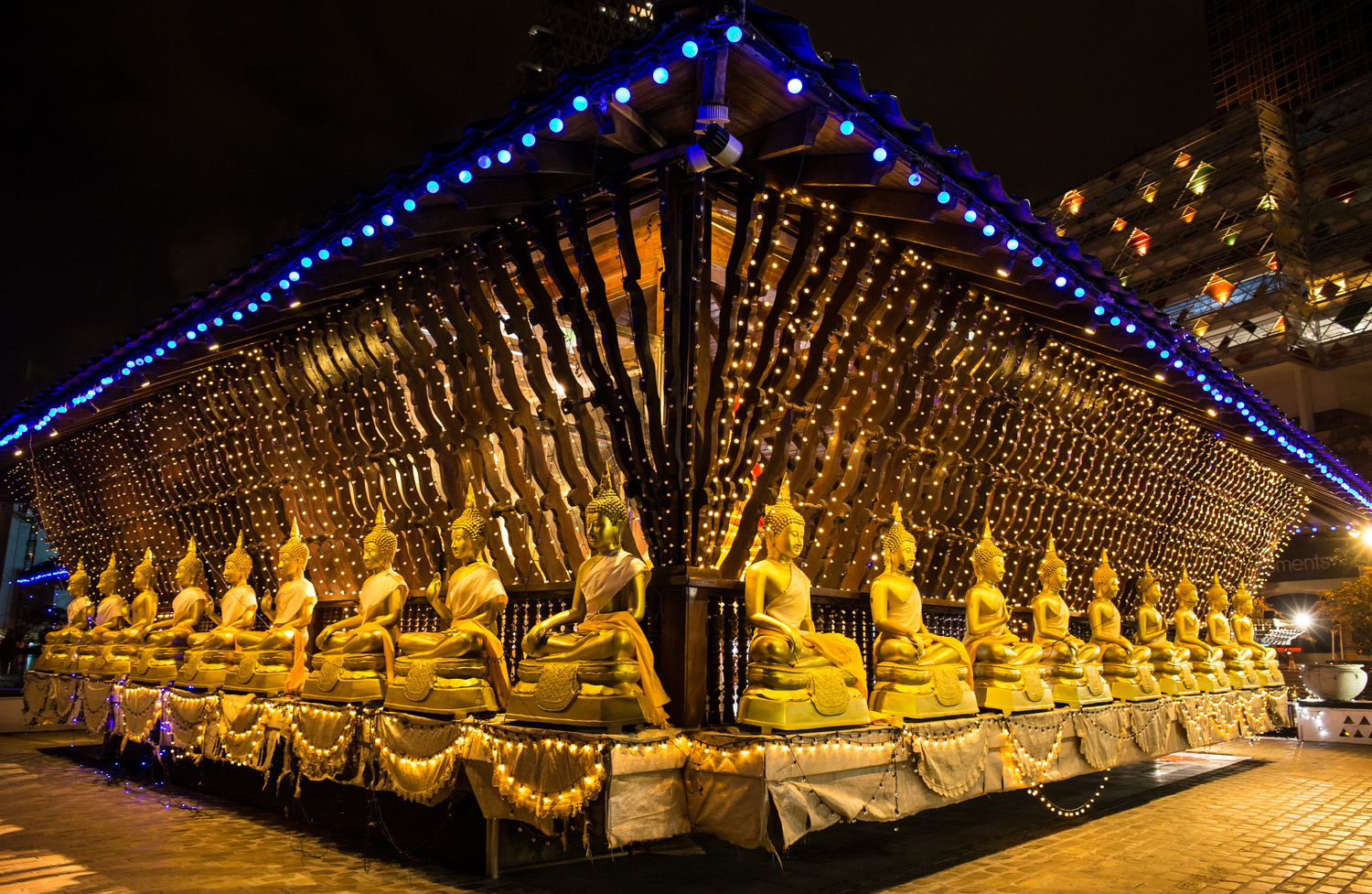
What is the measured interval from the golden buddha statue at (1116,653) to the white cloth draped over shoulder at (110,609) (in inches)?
422

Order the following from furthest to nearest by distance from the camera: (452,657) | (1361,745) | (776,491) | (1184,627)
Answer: (1361,745) < (1184,627) < (776,491) < (452,657)

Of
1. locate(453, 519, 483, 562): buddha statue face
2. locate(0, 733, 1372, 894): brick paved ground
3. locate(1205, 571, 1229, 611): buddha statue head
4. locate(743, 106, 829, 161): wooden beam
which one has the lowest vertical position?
locate(0, 733, 1372, 894): brick paved ground

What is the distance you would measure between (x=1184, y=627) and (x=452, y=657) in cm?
881

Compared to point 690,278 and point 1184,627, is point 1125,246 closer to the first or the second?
point 1184,627

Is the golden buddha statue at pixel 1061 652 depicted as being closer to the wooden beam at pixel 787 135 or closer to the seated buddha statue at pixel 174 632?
the wooden beam at pixel 787 135

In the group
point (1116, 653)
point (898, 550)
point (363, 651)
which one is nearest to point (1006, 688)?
point (898, 550)

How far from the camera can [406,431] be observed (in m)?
7.28

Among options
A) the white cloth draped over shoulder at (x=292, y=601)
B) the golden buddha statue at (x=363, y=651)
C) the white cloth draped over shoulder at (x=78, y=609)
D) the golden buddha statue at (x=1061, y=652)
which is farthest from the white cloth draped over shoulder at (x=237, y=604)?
the golden buddha statue at (x=1061, y=652)

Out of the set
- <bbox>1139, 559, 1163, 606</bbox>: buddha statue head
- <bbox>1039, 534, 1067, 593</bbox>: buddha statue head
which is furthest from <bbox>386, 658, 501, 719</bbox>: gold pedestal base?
<bbox>1139, 559, 1163, 606</bbox>: buddha statue head

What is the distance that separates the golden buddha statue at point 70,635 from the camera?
33.5 ft

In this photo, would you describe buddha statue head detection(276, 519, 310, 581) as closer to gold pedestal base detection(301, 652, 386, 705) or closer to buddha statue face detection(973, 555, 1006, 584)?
gold pedestal base detection(301, 652, 386, 705)

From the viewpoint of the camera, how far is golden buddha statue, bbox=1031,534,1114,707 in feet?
23.7

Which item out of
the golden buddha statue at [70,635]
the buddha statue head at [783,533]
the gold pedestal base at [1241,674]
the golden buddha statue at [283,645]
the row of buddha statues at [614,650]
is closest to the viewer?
the row of buddha statues at [614,650]

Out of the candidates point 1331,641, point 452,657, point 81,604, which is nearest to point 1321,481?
point 1331,641
